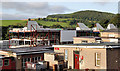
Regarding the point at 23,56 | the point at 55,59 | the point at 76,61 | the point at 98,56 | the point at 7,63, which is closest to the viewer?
the point at 98,56

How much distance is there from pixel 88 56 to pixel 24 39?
43854mm

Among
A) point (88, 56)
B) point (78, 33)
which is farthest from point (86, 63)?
point (78, 33)

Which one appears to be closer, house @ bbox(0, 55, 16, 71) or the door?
the door

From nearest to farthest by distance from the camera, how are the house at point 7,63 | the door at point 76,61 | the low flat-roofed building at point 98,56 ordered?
the low flat-roofed building at point 98,56
the door at point 76,61
the house at point 7,63

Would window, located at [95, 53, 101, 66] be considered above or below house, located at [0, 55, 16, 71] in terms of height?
above

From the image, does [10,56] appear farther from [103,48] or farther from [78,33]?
[78,33]

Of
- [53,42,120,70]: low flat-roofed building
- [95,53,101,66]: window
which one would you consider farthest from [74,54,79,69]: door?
[95,53,101,66]: window

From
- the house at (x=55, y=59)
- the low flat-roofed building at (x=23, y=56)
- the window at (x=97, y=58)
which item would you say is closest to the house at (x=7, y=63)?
the low flat-roofed building at (x=23, y=56)

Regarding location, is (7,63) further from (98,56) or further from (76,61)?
(98,56)

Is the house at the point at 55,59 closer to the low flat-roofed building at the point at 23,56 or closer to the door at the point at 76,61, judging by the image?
the low flat-roofed building at the point at 23,56

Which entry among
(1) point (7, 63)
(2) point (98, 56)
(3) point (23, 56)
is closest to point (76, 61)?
(2) point (98, 56)

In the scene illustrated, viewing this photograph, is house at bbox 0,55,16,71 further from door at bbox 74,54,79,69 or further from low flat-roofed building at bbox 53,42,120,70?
low flat-roofed building at bbox 53,42,120,70

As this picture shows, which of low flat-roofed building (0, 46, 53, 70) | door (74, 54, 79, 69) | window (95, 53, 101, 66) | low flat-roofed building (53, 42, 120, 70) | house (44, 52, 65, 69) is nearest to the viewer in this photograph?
low flat-roofed building (53, 42, 120, 70)

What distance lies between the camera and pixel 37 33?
59125mm
